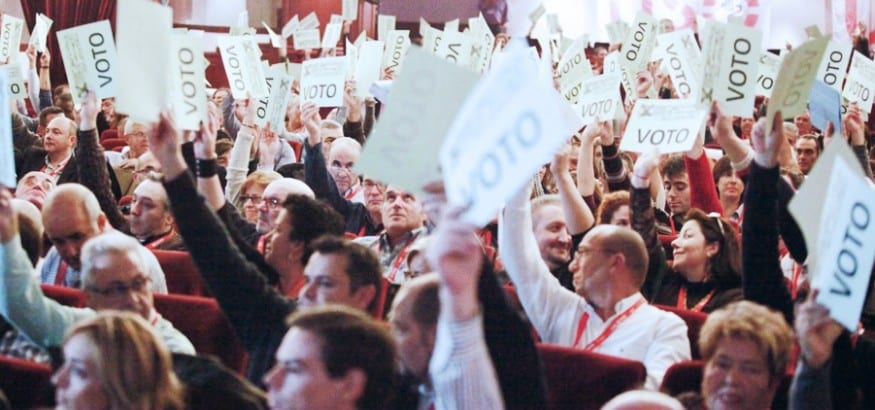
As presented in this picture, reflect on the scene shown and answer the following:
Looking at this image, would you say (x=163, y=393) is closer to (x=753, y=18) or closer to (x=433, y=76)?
(x=433, y=76)

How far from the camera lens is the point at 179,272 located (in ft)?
16.7

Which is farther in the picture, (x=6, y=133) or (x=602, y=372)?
(x=6, y=133)

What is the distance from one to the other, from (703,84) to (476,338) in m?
2.46

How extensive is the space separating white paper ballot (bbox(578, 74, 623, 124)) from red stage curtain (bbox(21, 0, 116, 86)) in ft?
33.9

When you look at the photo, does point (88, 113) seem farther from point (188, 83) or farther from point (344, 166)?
point (344, 166)

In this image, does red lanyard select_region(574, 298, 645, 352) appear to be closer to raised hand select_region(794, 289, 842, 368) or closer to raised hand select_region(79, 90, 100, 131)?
raised hand select_region(794, 289, 842, 368)

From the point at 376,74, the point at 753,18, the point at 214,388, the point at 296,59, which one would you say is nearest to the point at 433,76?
the point at 214,388

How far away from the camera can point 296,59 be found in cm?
1510

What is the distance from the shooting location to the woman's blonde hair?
258 centimetres

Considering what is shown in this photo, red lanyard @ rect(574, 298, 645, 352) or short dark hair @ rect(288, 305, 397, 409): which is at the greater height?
short dark hair @ rect(288, 305, 397, 409)

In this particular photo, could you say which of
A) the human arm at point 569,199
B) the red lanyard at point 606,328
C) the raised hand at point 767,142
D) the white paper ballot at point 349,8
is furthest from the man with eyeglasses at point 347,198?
the white paper ballot at point 349,8

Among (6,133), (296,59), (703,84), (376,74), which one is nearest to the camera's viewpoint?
(6,133)

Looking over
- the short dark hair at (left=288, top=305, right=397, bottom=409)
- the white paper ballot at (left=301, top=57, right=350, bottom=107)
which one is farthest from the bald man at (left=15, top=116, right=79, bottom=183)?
the short dark hair at (left=288, top=305, right=397, bottom=409)

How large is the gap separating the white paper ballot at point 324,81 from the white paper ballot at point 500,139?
4.85 metres
